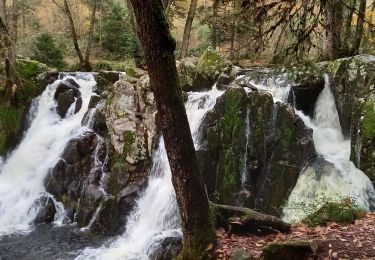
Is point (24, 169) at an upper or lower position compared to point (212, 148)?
lower

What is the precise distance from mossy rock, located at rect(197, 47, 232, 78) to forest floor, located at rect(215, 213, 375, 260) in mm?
7891

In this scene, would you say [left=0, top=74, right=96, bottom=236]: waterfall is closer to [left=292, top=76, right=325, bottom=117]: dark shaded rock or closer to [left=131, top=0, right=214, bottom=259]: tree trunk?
[left=292, top=76, right=325, bottom=117]: dark shaded rock

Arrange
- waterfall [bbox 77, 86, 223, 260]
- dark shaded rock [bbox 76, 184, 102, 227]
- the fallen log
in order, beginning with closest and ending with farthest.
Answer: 1. the fallen log
2. waterfall [bbox 77, 86, 223, 260]
3. dark shaded rock [bbox 76, 184, 102, 227]

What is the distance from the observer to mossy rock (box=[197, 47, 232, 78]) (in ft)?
47.3

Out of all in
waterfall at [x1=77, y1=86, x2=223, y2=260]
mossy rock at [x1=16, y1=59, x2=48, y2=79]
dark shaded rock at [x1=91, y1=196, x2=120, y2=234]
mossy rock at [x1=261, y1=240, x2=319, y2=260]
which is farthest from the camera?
mossy rock at [x1=16, y1=59, x2=48, y2=79]

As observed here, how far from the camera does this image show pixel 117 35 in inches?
1038

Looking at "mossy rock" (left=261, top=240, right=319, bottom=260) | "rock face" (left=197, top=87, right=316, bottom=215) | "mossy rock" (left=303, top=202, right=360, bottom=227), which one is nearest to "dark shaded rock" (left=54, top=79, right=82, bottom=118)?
"rock face" (left=197, top=87, right=316, bottom=215)

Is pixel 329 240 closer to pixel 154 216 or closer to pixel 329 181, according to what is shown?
pixel 329 181

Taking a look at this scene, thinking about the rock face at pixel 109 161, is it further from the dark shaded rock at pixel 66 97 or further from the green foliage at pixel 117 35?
the green foliage at pixel 117 35

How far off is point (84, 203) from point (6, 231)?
217 centimetres

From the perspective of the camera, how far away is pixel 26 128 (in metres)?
15.2

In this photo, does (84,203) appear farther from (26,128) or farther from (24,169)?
(26,128)

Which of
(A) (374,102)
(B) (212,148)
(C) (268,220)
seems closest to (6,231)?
(B) (212,148)

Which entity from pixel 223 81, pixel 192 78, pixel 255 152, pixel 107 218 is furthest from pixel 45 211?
pixel 223 81
